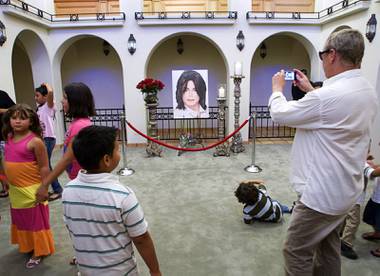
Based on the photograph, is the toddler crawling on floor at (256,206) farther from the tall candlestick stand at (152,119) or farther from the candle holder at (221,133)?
the tall candlestick stand at (152,119)

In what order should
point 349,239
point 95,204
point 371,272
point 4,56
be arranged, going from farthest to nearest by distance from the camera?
1. point 4,56
2. point 349,239
3. point 371,272
4. point 95,204

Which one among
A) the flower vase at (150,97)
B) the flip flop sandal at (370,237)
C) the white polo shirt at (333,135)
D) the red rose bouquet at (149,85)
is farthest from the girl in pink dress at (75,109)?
the flower vase at (150,97)

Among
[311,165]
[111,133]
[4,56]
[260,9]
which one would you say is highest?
[260,9]

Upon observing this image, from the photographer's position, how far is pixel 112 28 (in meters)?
6.61

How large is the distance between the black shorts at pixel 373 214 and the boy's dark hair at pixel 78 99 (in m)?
2.58

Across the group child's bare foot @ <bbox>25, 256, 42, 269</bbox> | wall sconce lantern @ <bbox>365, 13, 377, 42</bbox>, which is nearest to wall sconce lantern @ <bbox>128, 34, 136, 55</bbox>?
wall sconce lantern @ <bbox>365, 13, 377, 42</bbox>

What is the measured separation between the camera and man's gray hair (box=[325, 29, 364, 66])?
146cm

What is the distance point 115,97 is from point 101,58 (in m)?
1.19

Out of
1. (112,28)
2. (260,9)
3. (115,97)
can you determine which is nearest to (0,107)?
(112,28)

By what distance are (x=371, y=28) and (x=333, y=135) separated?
4491 millimetres

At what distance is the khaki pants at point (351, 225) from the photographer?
256 centimetres

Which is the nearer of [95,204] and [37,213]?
[95,204]

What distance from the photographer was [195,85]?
23.0ft

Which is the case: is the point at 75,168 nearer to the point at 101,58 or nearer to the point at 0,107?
the point at 0,107
